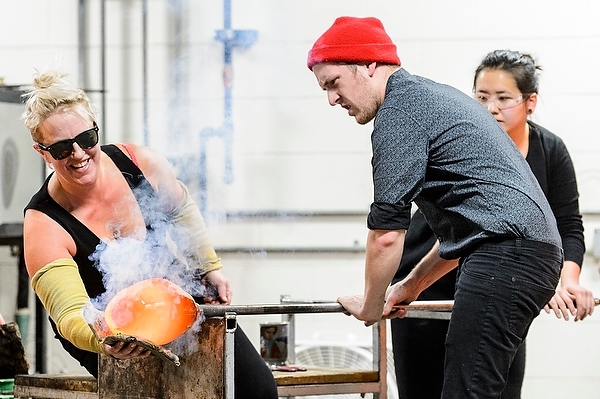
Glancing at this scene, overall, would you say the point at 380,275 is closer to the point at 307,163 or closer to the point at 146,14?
the point at 307,163

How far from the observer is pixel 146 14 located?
4770 mm

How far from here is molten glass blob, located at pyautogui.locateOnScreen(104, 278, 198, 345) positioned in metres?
2.17

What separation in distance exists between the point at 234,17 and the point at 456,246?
2.74 m

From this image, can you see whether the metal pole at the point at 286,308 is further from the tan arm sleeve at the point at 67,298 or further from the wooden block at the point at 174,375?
the tan arm sleeve at the point at 67,298

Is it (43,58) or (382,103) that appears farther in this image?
(43,58)

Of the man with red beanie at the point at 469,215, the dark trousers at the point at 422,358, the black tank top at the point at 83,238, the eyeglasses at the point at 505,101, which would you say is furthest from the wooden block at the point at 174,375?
the eyeglasses at the point at 505,101

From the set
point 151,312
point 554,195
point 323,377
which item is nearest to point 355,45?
point 151,312

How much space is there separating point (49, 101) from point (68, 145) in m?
0.14

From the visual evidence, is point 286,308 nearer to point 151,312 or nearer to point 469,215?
point 151,312

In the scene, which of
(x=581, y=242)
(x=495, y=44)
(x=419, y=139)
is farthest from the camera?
(x=495, y=44)

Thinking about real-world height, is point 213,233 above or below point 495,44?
below

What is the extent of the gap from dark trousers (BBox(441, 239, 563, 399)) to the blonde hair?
4.05ft

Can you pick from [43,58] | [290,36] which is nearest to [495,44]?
[290,36]

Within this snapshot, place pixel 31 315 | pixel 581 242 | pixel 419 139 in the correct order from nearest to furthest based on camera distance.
→ pixel 419 139 → pixel 581 242 → pixel 31 315
